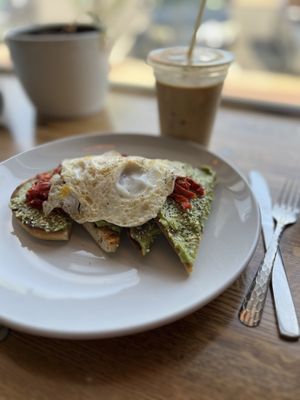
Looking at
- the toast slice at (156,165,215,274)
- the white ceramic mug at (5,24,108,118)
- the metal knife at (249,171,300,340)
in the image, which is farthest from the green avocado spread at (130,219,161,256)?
the white ceramic mug at (5,24,108,118)

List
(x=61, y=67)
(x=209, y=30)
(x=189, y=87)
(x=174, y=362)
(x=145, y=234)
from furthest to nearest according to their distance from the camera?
1. (x=209, y=30)
2. (x=61, y=67)
3. (x=189, y=87)
4. (x=145, y=234)
5. (x=174, y=362)

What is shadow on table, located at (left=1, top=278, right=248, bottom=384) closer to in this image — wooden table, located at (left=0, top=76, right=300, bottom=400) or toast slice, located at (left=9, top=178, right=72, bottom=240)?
wooden table, located at (left=0, top=76, right=300, bottom=400)

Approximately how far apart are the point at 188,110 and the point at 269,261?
68 cm

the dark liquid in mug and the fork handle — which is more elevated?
the dark liquid in mug

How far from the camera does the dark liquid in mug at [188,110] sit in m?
1.40

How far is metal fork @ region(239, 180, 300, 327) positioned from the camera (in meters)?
0.88

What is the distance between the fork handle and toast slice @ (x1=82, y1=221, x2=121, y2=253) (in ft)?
1.14

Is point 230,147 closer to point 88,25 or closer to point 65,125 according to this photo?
point 65,125

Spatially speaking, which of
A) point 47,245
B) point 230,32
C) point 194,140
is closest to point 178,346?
point 47,245

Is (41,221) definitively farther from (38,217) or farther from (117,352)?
(117,352)

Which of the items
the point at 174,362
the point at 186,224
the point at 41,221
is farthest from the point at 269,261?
the point at 41,221

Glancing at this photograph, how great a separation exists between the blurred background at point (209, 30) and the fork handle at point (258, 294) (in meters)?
1.27

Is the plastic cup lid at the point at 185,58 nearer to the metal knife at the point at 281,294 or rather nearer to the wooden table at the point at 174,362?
the metal knife at the point at 281,294

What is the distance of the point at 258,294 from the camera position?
0.91 m
